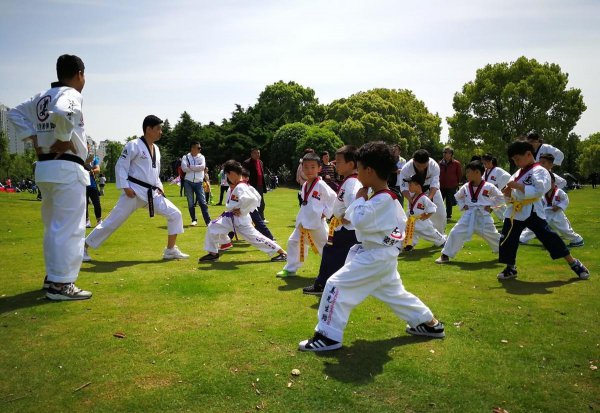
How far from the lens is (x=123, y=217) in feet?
27.7

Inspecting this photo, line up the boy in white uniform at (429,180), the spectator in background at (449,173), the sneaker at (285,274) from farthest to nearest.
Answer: the spectator in background at (449,173) → the boy in white uniform at (429,180) → the sneaker at (285,274)

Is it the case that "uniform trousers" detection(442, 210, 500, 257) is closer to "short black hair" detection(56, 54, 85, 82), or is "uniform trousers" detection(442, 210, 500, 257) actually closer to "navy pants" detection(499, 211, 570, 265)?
"navy pants" detection(499, 211, 570, 265)

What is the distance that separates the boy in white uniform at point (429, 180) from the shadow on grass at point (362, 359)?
21.1ft

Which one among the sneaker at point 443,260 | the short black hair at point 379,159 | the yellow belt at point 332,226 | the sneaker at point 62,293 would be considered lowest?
the sneaker at point 443,260

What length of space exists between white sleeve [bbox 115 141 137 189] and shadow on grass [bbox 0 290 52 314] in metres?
2.81

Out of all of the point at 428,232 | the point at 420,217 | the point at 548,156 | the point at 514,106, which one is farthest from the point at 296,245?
the point at 514,106

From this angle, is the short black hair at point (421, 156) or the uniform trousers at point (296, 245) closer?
the uniform trousers at point (296, 245)

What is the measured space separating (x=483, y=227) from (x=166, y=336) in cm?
657

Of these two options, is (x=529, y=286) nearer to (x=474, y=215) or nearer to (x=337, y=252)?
(x=474, y=215)

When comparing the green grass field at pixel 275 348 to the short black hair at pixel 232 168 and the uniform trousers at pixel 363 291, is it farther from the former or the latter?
the short black hair at pixel 232 168

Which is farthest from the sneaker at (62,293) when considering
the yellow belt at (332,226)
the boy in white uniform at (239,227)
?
the yellow belt at (332,226)

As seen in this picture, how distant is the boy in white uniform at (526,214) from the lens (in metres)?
7.13

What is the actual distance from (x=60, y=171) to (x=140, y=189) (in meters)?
2.73

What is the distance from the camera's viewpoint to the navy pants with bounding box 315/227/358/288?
6.31 m
